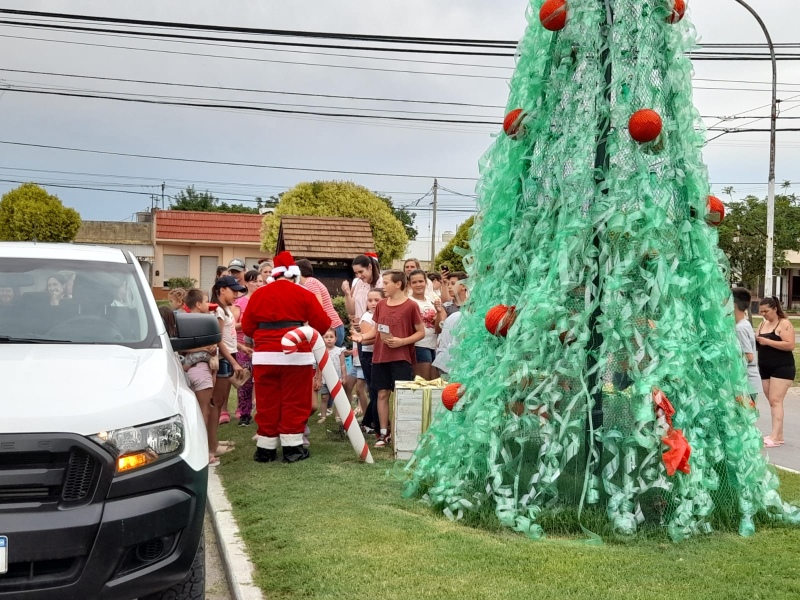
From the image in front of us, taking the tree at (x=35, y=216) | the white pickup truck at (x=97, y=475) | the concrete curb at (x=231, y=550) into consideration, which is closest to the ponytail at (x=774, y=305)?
the concrete curb at (x=231, y=550)

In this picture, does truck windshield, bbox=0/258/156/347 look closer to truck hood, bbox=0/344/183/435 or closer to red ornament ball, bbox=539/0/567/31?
truck hood, bbox=0/344/183/435

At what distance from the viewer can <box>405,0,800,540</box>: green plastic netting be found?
5.62 meters

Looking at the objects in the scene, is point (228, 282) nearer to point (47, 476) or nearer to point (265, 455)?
point (265, 455)

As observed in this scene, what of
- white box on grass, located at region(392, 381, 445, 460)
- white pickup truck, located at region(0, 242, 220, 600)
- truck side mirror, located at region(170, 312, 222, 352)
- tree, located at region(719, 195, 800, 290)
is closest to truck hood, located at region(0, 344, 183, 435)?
white pickup truck, located at region(0, 242, 220, 600)

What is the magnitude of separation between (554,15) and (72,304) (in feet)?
12.4

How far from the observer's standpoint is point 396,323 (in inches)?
342

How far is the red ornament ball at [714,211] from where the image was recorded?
6039 millimetres

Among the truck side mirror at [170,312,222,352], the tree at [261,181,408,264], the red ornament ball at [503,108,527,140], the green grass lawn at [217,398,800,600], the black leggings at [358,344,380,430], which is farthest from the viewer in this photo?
the tree at [261,181,408,264]

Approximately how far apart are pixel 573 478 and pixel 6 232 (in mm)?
53735

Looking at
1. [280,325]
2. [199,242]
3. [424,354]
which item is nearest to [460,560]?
[280,325]

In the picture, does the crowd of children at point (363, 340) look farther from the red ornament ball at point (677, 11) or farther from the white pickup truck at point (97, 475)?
the white pickup truck at point (97, 475)

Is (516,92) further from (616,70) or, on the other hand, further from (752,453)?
(752,453)

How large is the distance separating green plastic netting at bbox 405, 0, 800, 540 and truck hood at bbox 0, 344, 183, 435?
8.11 ft

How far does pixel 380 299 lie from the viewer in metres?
9.36
